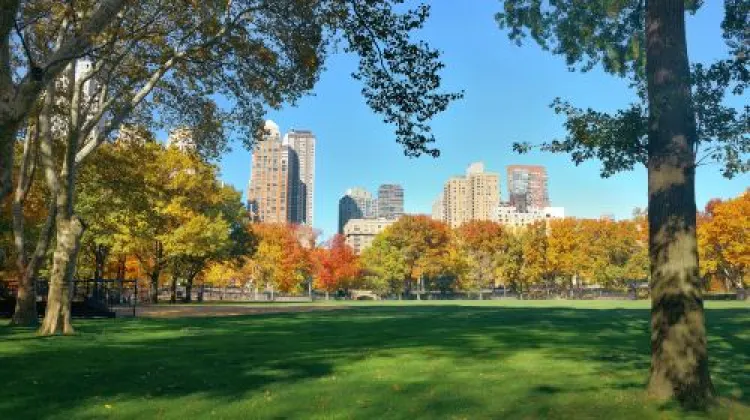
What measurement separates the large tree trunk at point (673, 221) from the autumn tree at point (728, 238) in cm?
6812

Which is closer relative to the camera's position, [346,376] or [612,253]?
[346,376]

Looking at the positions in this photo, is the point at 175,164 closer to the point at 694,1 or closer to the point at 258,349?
the point at 258,349

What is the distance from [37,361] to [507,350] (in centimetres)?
1064

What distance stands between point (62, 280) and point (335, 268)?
77.8 m

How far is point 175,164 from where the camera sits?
52.2 m

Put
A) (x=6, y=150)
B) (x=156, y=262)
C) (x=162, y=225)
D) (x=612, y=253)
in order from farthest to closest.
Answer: (x=612, y=253) → (x=156, y=262) → (x=162, y=225) → (x=6, y=150)

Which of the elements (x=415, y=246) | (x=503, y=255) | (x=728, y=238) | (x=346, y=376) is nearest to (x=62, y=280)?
(x=346, y=376)

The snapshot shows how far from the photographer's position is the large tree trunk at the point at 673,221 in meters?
8.90

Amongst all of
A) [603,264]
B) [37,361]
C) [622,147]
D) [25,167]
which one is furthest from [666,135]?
[603,264]

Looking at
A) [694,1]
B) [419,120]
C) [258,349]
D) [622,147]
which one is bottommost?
[258,349]

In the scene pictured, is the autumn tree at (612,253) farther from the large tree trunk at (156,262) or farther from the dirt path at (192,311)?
the large tree trunk at (156,262)

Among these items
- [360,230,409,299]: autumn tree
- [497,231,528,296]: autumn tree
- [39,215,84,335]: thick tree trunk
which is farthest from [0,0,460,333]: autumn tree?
[497,231,528,296]: autumn tree

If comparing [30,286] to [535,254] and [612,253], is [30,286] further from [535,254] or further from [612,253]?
[612,253]

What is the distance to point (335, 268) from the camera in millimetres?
97562
